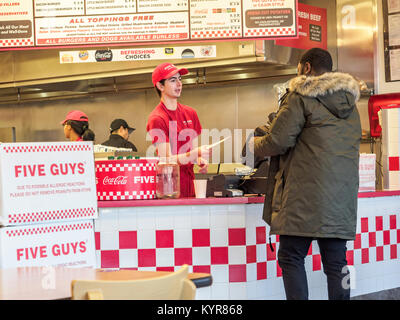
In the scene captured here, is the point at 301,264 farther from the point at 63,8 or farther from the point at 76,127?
the point at 76,127

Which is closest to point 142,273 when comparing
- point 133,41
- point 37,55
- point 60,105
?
point 133,41

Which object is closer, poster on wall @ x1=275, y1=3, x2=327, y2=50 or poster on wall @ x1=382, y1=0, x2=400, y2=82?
poster on wall @ x1=382, y1=0, x2=400, y2=82

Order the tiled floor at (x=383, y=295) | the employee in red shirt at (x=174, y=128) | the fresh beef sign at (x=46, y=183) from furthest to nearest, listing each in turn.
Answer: the tiled floor at (x=383, y=295) < the employee in red shirt at (x=174, y=128) < the fresh beef sign at (x=46, y=183)

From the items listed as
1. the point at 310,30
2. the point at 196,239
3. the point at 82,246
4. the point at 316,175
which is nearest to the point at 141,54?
the point at 310,30

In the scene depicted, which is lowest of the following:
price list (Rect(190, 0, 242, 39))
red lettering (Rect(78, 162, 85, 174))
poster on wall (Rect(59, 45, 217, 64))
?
red lettering (Rect(78, 162, 85, 174))

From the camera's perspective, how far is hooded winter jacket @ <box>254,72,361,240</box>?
130 inches

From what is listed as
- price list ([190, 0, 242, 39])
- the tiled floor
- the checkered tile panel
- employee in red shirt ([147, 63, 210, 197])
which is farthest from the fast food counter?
price list ([190, 0, 242, 39])

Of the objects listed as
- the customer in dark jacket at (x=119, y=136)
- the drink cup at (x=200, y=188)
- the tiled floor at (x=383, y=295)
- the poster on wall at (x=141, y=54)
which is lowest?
the tiled floor at (x=383, y=295)

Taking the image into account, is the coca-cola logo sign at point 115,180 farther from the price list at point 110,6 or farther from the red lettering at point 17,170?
the price list at point 110,6

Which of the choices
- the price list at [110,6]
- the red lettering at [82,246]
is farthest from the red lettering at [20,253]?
the price list at [110,6]

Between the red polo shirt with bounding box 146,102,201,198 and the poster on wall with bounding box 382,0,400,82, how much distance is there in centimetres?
195

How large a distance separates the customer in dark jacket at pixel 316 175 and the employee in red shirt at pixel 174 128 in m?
0.77

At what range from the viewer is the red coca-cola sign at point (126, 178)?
3.79 m

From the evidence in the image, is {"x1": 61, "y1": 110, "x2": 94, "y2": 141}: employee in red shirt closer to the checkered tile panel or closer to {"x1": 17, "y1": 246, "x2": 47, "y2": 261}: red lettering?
the checkered tile panel
